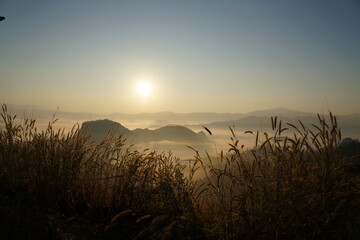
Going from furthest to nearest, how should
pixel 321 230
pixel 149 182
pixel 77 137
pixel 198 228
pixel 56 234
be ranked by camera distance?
pixel 77 137, pixel 149 182, pixel 198 228, pixel 321 230, pixel 56 234

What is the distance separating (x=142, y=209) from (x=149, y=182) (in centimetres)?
39

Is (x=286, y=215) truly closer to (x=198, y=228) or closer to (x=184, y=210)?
(x=198, y=228)

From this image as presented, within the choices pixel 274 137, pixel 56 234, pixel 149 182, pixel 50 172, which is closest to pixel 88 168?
pixel 50 172

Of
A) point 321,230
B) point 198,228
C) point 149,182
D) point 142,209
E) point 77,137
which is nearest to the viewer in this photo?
point 321,230

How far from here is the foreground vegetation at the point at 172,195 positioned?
240 centimetres

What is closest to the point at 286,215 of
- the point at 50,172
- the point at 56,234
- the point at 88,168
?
the point at 56,234

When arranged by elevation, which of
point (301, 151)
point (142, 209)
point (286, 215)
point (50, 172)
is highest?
point (301, 151)

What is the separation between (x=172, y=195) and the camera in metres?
2.95

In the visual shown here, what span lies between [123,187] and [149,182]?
39 cm

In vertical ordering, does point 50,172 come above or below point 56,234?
above

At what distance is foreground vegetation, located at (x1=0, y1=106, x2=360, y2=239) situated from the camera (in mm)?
2396

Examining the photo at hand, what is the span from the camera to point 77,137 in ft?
12.5

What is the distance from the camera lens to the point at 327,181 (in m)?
2.50

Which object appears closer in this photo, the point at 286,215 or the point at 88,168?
the point at 286,215
